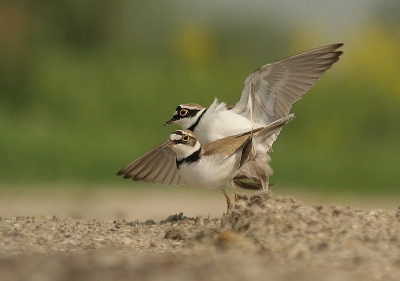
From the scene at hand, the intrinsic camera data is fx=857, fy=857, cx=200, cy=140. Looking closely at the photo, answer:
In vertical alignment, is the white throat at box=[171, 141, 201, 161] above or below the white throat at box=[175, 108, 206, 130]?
below

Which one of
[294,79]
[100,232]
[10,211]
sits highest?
[294,79]

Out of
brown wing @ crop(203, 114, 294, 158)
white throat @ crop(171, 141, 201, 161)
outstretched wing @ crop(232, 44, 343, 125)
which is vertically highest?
outstretched wing @ crop(232, 44, 343, 125)

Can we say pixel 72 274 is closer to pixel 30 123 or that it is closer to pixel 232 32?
pixel 30 123

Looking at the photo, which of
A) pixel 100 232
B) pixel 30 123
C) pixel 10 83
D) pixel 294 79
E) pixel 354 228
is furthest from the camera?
pixel 10 83

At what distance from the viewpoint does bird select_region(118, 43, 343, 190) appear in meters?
9.27

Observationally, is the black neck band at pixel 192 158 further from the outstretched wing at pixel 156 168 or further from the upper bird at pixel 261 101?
the outstretched wing at pixel 156 168

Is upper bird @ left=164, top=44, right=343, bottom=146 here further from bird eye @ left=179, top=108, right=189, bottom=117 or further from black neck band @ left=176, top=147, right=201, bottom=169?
black neck band @ left=176, top=147, right=201, bottom=169

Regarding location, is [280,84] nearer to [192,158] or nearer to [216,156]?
[216,156]

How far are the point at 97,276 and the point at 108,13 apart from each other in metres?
22.8

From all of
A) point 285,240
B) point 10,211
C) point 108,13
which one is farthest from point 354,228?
point 108,13

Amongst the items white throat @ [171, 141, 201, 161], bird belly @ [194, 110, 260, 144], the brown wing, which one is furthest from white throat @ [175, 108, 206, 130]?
white throat @ [171, 141, 201, 161]

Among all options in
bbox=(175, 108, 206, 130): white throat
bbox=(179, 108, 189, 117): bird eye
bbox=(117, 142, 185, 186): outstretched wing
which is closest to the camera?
bbox=(175, 108, 206, 130): white throat

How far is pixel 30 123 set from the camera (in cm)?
2019

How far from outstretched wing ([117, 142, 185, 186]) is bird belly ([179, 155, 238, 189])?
1.74 metres
